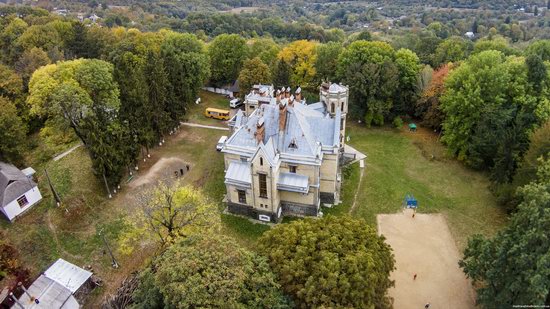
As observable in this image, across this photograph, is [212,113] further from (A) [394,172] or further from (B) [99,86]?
(A) [394,172]

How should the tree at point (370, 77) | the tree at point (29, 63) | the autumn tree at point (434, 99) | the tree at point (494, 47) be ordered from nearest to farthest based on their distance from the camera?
the autumn tree at point (434, 99)
the tree at point (370, 77)
the tree at point (29, 63)
the tree at point (494, 47)

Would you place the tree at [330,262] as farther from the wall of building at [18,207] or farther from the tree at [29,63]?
the tree at [29,63]

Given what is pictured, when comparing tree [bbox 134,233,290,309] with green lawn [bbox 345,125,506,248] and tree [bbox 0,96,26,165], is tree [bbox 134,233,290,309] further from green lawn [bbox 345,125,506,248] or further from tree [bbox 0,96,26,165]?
tree [bbox 0,96,26,165]

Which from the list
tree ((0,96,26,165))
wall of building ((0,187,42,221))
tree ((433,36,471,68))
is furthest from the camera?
tree ((433,36,471,68))

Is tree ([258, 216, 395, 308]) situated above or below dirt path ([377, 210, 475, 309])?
above

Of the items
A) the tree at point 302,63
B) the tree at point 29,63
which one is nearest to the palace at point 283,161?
the tree at point 302,63

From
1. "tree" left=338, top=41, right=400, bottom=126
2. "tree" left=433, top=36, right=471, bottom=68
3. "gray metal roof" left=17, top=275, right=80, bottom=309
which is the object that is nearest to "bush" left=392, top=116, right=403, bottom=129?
"tree" left=338, top=41, right=400, bottom=126

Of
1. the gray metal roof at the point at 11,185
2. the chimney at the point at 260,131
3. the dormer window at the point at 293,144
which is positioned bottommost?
the gray metal roof at the point at 11,185

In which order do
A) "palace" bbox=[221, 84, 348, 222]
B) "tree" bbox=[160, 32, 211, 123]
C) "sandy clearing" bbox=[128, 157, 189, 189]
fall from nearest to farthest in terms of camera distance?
"palace" bbox=[221, 84, 348, 222] → "sandy clearing" bbox=[128, 157, 189, 189] → "tree" bbox=[160, 32, 211, 123]

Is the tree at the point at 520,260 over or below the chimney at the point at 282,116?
below
